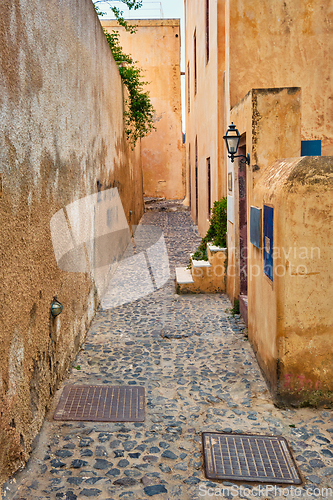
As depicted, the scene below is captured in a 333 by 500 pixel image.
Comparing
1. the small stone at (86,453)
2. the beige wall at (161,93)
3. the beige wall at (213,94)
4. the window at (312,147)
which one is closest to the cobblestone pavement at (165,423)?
the small stone at (86,453)

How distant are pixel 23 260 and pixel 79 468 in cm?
157

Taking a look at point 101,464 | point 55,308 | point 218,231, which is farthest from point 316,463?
point 218,231

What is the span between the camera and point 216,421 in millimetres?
3826

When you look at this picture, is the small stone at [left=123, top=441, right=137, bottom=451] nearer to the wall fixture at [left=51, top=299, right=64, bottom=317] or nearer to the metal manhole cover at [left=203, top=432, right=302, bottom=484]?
the metal manhole cover at [left=203, top=432, right=302, bottom=484]

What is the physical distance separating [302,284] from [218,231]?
14.2ft

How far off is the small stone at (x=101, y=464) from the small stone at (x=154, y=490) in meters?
0.38

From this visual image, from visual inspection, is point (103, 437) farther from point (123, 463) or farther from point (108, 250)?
point (108, 250)

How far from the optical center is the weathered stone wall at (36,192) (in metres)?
2.91

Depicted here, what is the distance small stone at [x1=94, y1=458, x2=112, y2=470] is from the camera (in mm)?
3191

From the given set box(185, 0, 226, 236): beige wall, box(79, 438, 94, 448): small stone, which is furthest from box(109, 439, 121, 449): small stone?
box(185, 0, 226, 236): beige wall

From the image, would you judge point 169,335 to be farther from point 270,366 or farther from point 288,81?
point 288,81

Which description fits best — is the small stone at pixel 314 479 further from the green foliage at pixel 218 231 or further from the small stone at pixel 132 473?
the green foliage at pixel 218 231

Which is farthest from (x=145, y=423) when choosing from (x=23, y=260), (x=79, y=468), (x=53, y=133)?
(x=53, y=133)

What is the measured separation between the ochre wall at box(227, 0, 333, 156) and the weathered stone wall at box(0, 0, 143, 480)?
93.8 inches
